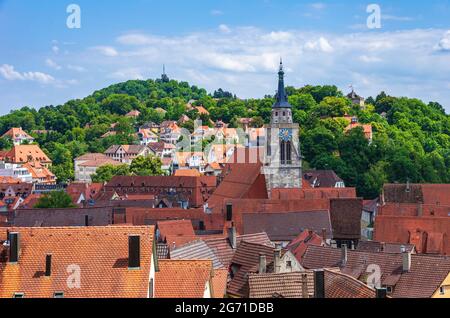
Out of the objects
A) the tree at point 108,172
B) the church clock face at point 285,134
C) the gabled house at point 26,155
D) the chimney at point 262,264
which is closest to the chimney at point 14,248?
the chimney at point 262,264

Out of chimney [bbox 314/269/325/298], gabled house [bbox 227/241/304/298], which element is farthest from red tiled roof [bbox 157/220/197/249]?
chimney [bbox 314/269/325/298]

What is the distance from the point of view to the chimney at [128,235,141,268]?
12664mm

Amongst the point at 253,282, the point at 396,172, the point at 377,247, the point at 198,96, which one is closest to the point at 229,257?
the point at 253,282

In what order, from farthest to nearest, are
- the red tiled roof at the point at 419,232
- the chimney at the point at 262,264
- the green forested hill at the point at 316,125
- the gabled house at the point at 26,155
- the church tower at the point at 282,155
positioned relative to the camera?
the gabled house at the point at 26,155
the green forested hill at the point at 316,125
the church tower at the point at 282,155
the red tiled roof at the point at 419,232
the chimney at the point at 262,264

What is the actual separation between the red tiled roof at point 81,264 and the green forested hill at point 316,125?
5747cm

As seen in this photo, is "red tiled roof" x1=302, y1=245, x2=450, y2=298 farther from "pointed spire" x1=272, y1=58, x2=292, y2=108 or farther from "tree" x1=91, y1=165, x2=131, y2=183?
"tree" x1=91, y1=165, x2=131, y2=183

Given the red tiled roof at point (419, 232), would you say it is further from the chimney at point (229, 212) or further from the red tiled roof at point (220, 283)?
the red tiled roof at point (220, 283)

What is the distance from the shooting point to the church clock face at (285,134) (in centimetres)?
5978

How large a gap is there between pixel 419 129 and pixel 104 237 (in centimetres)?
9354

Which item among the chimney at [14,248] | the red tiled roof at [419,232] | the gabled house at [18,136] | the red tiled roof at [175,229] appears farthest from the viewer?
the gabled house at [18,136]

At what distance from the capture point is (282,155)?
59.4 meters

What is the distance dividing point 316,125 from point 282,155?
31602mm

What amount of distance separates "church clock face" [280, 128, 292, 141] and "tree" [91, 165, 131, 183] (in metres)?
30.9
